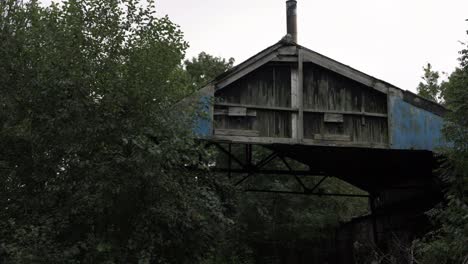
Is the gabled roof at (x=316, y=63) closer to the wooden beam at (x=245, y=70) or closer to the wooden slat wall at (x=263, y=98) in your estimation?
the wooden beam at (x=245, y=70)

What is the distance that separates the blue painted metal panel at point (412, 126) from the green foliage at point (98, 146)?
6.61 m

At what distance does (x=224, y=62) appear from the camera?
1357 inches

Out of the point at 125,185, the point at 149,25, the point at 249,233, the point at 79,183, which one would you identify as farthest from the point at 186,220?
the point at 249,233

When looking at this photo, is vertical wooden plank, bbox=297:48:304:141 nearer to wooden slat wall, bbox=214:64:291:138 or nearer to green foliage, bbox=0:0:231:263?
wooden slat wall, bbox=214:64:291:138

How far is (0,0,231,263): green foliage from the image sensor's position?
9.59 metres

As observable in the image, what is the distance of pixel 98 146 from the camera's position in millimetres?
10148

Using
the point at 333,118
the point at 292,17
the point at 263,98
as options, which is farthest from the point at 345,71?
the point at 292,17

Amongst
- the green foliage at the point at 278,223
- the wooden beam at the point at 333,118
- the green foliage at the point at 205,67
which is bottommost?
the green foliage at the point at 278,223

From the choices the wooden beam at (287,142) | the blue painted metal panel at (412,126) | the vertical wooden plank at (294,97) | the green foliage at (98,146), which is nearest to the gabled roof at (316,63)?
the blue painted metal panel at (412,126)

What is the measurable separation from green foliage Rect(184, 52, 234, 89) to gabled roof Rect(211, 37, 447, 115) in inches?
687

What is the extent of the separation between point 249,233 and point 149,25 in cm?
1426

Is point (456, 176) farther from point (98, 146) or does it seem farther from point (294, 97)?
point (98, 146)

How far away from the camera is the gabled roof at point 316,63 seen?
47.6 ft

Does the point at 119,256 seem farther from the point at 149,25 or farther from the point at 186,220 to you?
the point at 149,25
